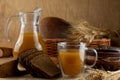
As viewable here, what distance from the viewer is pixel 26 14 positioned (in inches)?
36.0

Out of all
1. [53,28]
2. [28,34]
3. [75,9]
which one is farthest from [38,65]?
[75,9]

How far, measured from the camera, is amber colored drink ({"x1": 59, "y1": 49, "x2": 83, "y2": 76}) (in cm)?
82

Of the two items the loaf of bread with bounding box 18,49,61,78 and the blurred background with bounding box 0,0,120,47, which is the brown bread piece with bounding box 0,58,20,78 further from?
the blurred background with bounding box 0,0,120,47

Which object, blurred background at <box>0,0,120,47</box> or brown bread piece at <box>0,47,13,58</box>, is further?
blurred background at <box>0,0,120,47</box>

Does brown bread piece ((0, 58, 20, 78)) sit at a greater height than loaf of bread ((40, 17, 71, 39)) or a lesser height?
lesser

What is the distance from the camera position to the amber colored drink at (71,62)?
2.69 feet

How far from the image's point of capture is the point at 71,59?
817 millimetres

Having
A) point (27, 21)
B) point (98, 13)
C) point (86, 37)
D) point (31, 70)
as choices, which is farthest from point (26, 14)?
point (98, 13)

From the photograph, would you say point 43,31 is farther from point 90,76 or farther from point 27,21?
point 90,76

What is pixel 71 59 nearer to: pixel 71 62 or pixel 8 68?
pixel 71 62

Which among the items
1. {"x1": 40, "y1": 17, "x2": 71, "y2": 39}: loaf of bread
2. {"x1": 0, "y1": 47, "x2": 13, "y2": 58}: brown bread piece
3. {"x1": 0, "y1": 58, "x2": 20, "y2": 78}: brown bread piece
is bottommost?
{"x1": 0, "y1": 58, "x2": 20, "y2": 78}: brown bread piece

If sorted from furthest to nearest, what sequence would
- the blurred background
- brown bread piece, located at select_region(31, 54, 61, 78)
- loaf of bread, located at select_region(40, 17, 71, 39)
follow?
1. the blurred background
2. loaf of bread, located at select_region(40, 17, 71, 39)
3. brown bread piece, located at select_region(31, 54, 61, 78)

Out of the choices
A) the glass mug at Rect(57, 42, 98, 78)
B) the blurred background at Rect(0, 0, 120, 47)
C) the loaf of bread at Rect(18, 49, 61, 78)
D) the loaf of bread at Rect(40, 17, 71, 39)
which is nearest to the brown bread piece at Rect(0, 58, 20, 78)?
the loaf of bread at Rect(18, 49, 61, 78)

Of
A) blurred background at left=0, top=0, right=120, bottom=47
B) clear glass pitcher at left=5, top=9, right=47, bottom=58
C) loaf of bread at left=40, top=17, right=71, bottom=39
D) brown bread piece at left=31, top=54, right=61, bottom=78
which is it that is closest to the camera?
brown bread piece at left=31, top=54, right=61, bottom=78
